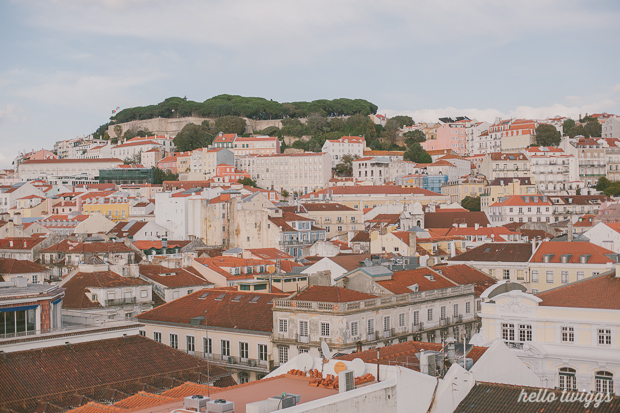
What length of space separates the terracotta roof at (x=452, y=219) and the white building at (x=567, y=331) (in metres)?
53.7

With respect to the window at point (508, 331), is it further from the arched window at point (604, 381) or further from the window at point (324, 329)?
the window at point (324, 329)

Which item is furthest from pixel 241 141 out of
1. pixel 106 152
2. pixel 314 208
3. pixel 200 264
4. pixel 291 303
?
pixel 291 303

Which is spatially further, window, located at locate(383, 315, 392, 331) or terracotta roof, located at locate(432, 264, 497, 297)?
terracotta roof, located at locate(432, 264, 497, 297)

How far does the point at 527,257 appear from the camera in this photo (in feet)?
165

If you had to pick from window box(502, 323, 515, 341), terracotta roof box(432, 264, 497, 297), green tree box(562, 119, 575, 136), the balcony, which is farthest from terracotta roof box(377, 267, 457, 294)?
green tree box(562, 119, 575, 136)

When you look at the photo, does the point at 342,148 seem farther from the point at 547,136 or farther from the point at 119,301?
the point at 119,301

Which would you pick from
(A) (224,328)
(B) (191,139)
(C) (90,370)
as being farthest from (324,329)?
(B) (191,139)

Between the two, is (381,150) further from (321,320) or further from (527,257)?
(321,320)

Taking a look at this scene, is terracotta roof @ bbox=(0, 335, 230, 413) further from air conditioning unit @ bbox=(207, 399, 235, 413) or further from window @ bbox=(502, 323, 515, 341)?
window @ bbox=(502, 323, 515, 341)

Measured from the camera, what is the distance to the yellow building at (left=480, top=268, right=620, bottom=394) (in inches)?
1051

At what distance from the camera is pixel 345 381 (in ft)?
52.0

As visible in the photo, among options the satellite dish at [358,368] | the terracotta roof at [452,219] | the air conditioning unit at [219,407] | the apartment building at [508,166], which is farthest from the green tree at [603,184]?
the air conditioning unit at [219,407]

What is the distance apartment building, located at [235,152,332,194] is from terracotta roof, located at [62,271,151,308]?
3614 inches

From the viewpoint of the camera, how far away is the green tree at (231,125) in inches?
6452
